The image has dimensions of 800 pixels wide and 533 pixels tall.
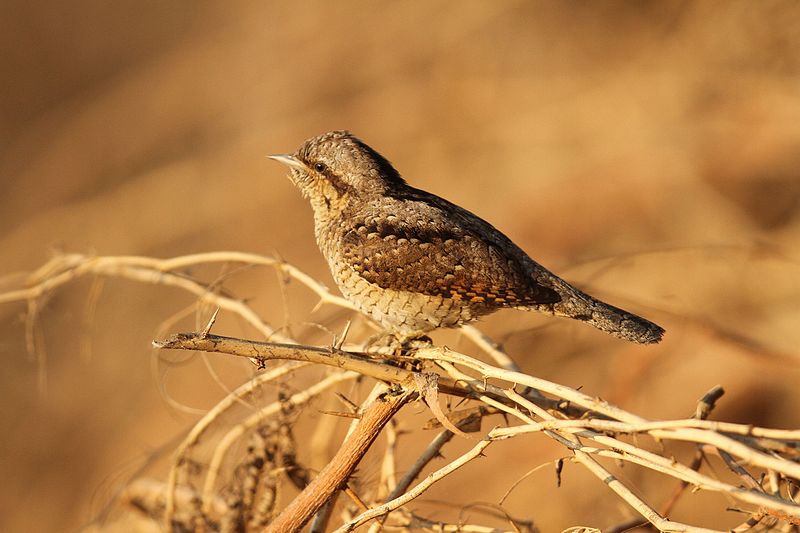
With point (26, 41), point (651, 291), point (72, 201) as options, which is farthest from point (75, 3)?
point (651, 291)

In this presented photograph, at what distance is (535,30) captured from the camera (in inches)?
268

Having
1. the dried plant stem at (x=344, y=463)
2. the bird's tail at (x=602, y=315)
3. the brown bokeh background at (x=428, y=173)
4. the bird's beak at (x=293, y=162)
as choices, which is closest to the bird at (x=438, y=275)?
the bird's tail at (x=602, y=315)

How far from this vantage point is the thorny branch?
136cm

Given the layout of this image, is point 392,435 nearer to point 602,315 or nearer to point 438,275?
point 438,275

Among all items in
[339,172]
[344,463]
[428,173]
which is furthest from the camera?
[428,173]

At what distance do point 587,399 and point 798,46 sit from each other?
171 inches

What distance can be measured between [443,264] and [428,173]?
15.1ft

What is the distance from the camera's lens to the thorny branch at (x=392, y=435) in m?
1.36

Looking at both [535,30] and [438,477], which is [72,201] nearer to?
[535,30]

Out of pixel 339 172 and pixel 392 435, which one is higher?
pixel 339 172

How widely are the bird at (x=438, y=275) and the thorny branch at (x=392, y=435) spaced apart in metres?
0.14

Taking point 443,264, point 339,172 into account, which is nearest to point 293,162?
point 339,172

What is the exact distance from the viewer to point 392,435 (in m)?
2.17

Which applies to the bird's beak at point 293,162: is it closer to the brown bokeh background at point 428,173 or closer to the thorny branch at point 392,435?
the thorny branch at point 392,435
